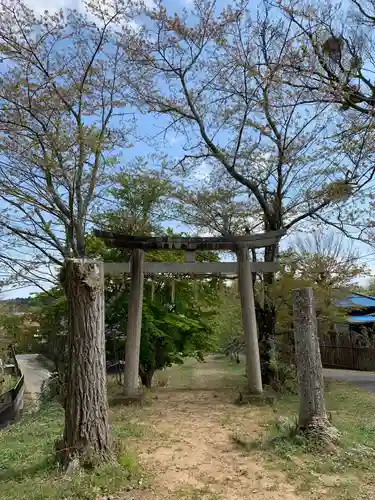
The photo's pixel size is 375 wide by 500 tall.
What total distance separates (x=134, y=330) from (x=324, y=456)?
3939 millimetres

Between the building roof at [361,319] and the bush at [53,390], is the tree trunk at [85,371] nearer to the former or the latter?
the bush at [53,390]

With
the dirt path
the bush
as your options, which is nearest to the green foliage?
the bush

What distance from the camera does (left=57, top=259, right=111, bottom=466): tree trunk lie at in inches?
157

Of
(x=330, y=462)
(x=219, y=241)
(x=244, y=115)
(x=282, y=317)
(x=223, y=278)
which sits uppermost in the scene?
(x=244, y=115)

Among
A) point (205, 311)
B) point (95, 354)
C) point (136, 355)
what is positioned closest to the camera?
point (95, 354)

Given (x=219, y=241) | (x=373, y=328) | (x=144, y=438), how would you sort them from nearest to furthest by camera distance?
(x=144, y=438), (x=219, y=241), (x=373, y=328)

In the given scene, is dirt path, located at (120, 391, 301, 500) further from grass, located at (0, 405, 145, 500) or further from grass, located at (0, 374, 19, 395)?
grass, located at (0, 374, 19, 395)

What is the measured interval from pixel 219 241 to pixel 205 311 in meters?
3.11

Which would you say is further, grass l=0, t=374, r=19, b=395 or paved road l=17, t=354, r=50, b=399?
paved road l=17, t=354, r=50, b=399

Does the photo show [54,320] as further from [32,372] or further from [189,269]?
[32,372]

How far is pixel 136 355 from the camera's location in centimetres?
741

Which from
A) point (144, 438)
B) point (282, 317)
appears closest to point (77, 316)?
point (144, 438)

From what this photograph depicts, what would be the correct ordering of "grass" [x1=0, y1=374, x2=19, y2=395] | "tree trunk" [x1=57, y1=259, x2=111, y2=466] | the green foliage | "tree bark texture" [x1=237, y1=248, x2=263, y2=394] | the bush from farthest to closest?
1. "grass" [x1=0, y1=374, x2=19, y2=395]
2. the green foliage
3. the bush
4. "tree bark texture" [x1=237, y1=248, x2=263, y2=394]
5. "tree trunk" [x1=57, y1=259, x2=111, y2=466]

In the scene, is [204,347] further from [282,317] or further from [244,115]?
[244,115]
